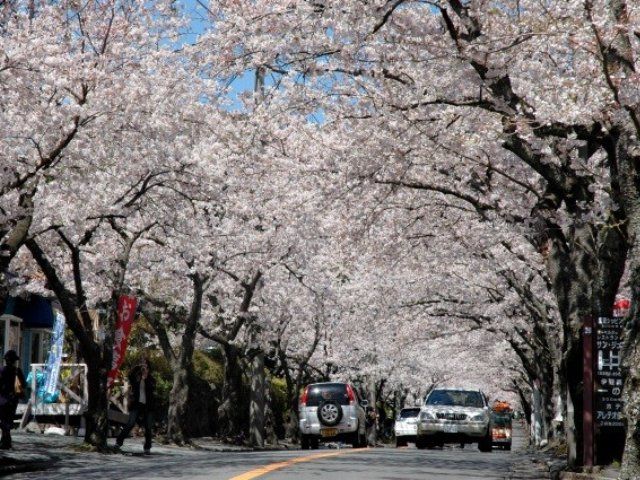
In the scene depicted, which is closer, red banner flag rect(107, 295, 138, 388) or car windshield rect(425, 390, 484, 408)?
red banner flag rect(107, 295, 138, 388)

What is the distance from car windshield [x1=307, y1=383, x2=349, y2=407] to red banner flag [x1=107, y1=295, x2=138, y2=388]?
814 centimetres

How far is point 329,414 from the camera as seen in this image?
31.2 m

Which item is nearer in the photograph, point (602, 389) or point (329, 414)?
point (602, 389)

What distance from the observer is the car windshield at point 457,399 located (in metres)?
30.9

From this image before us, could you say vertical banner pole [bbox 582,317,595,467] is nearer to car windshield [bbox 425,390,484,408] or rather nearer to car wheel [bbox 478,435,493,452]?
car windshield [bbox 425,390,484,408]

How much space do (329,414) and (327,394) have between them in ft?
3.21

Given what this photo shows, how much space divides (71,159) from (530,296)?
13487mm

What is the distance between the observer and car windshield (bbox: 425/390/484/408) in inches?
1216

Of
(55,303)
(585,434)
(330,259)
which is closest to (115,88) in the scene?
(585,434)

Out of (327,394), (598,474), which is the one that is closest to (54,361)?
(327,394)

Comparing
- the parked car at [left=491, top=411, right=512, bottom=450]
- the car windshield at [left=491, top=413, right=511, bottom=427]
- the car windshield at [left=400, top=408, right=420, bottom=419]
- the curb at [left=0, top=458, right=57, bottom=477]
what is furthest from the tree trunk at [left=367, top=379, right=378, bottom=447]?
the curb at [left=0, top=458, right=57, bottom=477]

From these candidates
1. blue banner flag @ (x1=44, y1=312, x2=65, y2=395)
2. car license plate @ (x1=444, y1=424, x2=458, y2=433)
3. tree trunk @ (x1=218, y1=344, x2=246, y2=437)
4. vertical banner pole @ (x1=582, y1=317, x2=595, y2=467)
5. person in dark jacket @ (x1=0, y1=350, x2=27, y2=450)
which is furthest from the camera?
tree trunk @ (x1=218, y1=344, x2=246, y2=437)

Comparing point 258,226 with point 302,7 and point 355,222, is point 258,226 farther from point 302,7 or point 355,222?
point 302,7

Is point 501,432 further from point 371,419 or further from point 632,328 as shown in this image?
point 632,328
